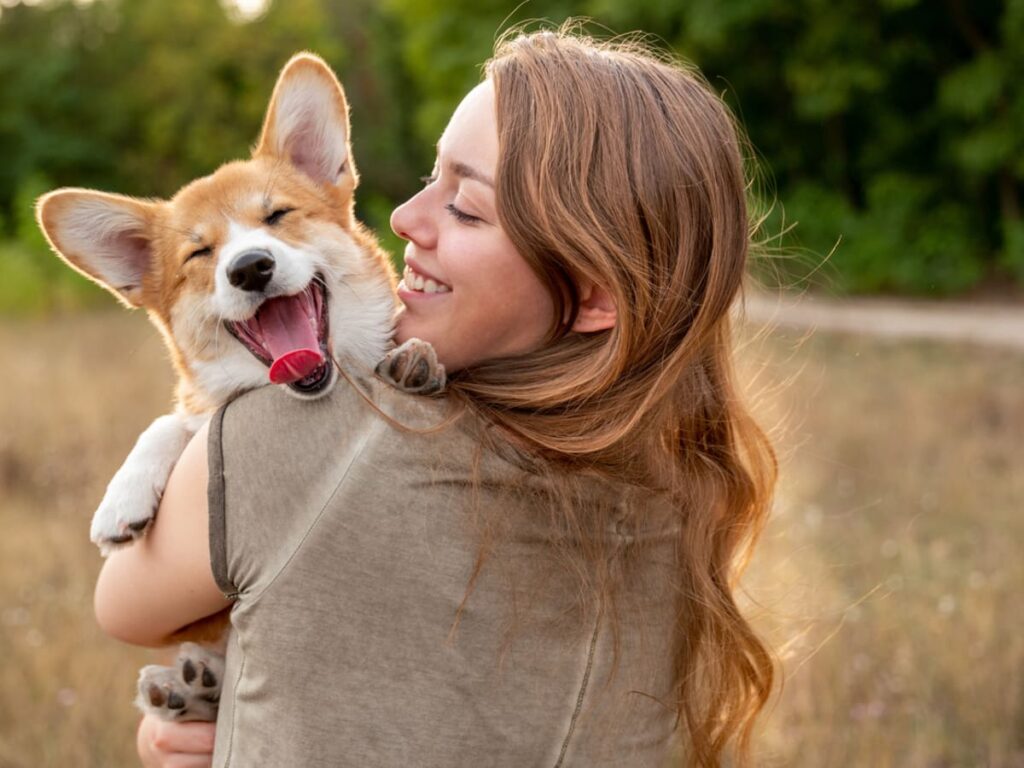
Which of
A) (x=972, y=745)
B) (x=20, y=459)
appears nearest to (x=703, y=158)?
(x=972, y=745)

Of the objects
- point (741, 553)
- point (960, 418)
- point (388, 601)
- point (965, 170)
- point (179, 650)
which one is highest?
point (388, 601)

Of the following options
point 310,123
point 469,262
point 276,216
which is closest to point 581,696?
point 469,262

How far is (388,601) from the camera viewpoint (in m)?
1.58

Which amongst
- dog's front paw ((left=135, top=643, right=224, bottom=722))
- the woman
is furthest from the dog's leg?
dog's front paw ((left=135, top=643, right=224, bottom=722))

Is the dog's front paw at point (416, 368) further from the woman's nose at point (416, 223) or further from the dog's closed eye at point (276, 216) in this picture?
the dog's closed eye at point (276, 216)

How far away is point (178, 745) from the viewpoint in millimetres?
1990

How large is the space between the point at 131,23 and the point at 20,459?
2506 cm

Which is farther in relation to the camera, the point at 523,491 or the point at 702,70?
the point at 702,70

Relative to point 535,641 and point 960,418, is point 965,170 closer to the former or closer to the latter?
point 960,418

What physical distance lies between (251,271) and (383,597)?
0.94 metres

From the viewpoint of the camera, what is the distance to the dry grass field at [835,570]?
11.9 feet

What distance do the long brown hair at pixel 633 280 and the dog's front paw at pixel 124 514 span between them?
0.63m

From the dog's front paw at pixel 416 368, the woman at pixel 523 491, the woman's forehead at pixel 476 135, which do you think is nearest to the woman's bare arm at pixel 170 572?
the woman at pixel 523 491

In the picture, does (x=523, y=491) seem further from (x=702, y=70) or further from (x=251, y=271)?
(x=702, y=70)
